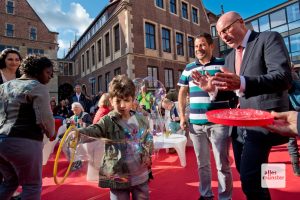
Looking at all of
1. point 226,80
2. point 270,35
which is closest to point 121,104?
point 226,80

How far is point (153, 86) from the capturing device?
25.3 feet

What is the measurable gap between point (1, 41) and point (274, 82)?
29537 millimetres

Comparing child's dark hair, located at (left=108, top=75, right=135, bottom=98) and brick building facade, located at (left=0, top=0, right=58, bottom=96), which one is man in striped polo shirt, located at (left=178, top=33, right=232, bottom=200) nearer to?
child's dark hair, located at (left=108, top=75, right=135, bottom=98)

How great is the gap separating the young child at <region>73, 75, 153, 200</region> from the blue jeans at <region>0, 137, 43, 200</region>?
75 cm

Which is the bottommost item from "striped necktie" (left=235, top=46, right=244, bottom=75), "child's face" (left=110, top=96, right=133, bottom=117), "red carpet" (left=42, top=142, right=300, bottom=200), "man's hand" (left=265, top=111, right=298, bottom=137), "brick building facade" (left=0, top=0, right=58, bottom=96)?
"red carpet" (left=42, top=142, right=300, bottom=200)

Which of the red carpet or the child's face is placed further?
the red carpet

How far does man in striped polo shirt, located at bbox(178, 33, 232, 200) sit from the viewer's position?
8.40 feet

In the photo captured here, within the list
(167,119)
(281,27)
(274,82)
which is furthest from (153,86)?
(281,27)

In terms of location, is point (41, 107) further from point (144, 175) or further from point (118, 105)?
point (144, 175)

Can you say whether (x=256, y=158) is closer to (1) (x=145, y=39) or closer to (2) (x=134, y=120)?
(2) (x=134, y=120)

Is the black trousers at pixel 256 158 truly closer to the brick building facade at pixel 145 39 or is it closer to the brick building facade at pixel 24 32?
the brick building facade at pixel 145 39

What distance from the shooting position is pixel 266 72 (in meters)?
1.74

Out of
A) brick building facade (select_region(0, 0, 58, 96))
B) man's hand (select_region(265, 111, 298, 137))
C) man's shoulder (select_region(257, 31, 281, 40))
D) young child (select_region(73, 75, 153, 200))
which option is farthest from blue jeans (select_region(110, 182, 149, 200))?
brick building facade (select_region(0, 0, 58, 96))

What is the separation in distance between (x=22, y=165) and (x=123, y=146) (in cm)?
102
